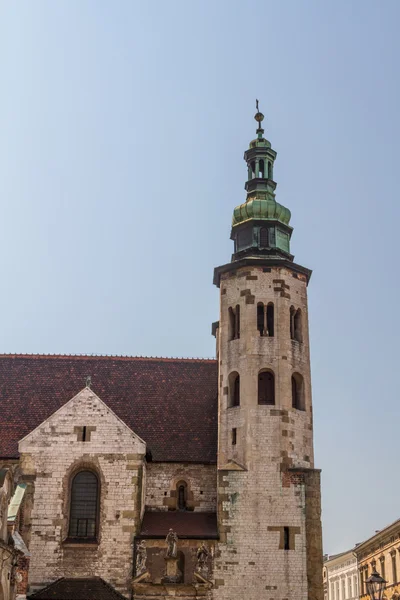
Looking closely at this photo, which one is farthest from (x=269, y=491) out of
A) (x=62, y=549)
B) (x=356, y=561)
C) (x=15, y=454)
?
(x=356, y=561)

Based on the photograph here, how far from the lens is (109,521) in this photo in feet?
95.9

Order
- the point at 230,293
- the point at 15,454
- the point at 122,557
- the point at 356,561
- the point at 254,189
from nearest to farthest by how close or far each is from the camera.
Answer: the point at 122,557
the point at 15,454
the point at 230,293
the point at 254,189
the point at 356,561

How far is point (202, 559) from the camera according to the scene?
93.8 ft

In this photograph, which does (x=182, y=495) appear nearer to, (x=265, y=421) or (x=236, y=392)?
(x=265, y=421)

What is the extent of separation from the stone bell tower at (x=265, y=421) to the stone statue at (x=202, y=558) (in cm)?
44

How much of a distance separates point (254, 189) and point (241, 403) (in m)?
10.7

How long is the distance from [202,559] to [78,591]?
176 inches

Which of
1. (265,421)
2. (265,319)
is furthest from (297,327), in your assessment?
(265,421)

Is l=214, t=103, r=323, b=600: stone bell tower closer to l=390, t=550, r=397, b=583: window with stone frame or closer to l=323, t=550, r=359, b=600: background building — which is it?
l=390, t=550, r=397, b=583: window with stone frame

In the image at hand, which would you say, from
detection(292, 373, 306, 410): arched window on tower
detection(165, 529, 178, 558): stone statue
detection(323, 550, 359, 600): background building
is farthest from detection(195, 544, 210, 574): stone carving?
detection(323, 550, 359, 600): background building

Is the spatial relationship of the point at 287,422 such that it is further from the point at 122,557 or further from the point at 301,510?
the point at 122,557

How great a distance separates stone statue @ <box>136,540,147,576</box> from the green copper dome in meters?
14.9

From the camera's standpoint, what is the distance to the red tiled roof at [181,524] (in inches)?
1146

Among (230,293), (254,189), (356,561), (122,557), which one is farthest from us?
(356,561)
